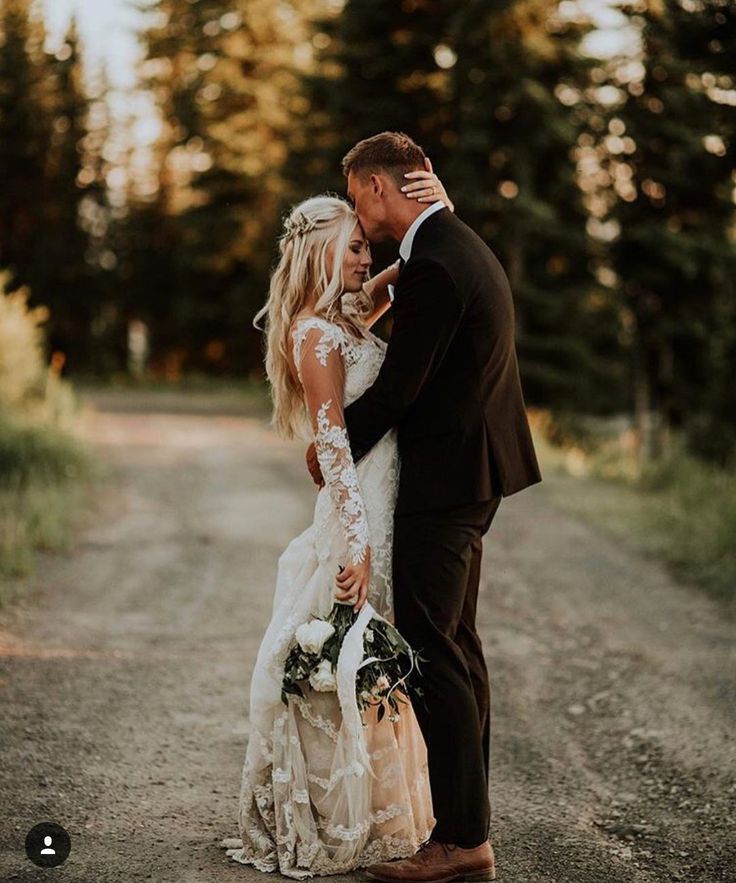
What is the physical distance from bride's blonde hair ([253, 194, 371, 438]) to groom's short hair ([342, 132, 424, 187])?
0.15 metres

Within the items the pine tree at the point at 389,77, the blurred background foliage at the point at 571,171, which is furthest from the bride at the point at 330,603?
the pine tree at the point at 389,77

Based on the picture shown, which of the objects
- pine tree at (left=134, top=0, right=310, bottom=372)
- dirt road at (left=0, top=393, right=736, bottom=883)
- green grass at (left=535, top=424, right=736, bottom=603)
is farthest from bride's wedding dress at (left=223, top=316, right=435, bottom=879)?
pine tree at (left=134, top=0, right=310, bottom=372)

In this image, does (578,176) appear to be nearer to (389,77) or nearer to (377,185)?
(389,77)

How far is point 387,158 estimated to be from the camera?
3535 millimetres

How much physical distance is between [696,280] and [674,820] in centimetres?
1430

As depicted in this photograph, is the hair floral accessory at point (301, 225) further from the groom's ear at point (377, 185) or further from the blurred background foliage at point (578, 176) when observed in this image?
the blurred background foliage at point (578, 176)

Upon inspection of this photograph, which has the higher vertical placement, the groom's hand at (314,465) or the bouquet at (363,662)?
the groom's hand at (314,465)

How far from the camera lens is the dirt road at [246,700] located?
4043mm

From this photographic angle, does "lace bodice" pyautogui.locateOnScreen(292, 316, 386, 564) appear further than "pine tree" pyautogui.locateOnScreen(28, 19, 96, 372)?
No

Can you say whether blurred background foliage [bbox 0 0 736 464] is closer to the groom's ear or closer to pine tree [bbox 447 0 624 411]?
pine tree [bbox 447 0 624 411]

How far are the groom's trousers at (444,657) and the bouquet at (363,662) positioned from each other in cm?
6

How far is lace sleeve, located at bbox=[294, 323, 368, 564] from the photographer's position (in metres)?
3.58

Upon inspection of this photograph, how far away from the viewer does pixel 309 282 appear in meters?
3.71

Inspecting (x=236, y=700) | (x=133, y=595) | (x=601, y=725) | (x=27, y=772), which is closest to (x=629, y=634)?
(x=601, y=725)
